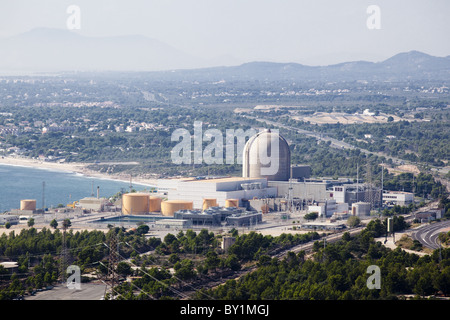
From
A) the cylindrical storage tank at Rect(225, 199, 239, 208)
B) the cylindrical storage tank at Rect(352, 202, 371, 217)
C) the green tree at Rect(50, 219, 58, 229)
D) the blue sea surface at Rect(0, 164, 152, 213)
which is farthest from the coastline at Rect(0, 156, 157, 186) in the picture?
the green tree at Rect(50, 219, 58, 229)

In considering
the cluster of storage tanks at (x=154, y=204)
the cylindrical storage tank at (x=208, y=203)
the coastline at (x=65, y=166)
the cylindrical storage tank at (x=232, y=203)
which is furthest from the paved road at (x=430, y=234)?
the coastline at (x=65, y=166)

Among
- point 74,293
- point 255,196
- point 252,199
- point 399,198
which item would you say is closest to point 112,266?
point 74,293

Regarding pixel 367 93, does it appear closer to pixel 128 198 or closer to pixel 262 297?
pixel 128 198

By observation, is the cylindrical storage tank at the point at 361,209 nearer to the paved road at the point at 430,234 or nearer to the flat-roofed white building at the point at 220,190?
the paved road at the point at 430,234

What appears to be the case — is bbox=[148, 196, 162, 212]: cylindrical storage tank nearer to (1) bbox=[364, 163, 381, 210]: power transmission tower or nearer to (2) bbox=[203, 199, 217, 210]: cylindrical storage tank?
(2) bbox=[203, 199, 217, 210]: cylindrical storage tank

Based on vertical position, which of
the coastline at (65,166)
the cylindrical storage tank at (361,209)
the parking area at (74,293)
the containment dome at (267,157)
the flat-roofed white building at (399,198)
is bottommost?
the coastline at (65,166)

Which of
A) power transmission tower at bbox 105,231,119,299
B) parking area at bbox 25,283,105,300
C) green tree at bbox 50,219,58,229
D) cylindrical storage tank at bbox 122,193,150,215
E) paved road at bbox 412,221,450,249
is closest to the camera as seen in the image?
power transmission tower at bbox 105,231,119,299
